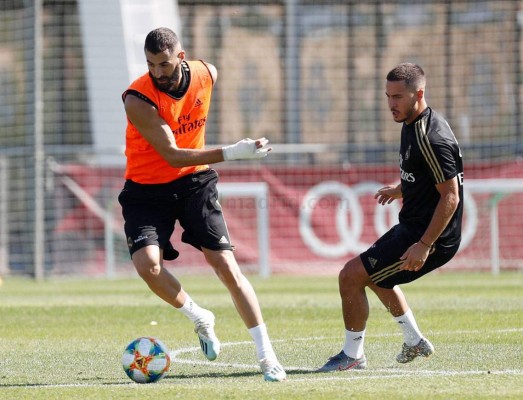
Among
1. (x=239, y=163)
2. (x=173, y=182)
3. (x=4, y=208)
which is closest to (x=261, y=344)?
(x=173, y=182)

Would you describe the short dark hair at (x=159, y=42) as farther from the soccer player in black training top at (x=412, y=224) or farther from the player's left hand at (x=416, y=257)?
the player's left hand at (x=416, y=257)

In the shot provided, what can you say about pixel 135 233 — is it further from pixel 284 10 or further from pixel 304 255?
pixel 284 10

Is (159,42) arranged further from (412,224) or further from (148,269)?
(412,224)

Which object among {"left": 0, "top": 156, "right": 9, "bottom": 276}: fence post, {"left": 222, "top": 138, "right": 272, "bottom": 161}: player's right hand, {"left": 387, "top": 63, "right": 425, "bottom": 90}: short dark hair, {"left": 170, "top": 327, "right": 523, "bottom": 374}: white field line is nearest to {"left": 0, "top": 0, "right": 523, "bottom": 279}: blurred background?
{"left": 0, "top": 156, "right": 9, "bottom": 276}: fence post

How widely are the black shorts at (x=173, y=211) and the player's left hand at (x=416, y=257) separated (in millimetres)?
1233

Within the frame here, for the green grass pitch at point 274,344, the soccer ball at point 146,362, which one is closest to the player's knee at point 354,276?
the green grass pitch at point 274,344

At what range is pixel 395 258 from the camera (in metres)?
8.05

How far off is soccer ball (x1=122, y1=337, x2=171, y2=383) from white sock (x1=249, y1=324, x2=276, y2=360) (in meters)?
0.60

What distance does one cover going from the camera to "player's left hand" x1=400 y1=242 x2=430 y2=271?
7.71 metres

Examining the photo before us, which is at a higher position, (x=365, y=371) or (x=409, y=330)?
(x=409, y=330)

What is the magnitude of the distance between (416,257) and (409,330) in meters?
0.87

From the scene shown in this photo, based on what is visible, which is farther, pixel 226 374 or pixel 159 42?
pixel 226 374

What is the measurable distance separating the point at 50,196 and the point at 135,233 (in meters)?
12.1

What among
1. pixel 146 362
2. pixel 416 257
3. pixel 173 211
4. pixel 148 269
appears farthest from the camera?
pixel 173 211
